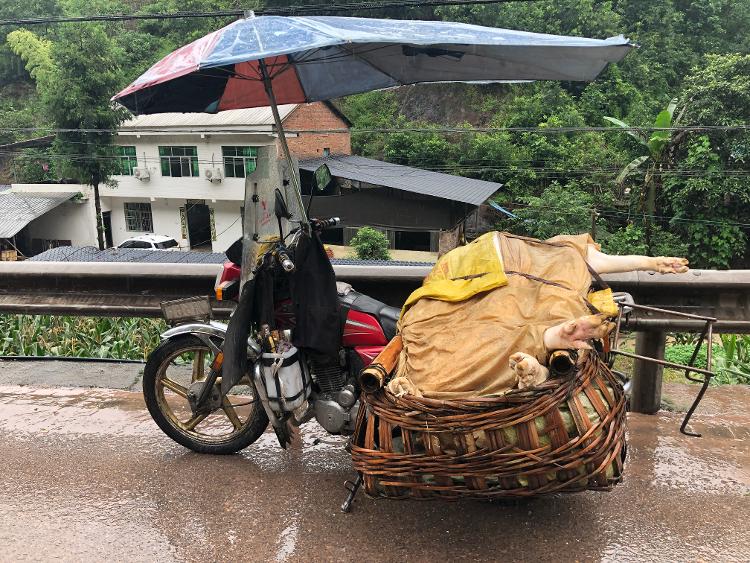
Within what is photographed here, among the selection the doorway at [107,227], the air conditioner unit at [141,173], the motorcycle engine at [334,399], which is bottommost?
the doorway at [107,227]

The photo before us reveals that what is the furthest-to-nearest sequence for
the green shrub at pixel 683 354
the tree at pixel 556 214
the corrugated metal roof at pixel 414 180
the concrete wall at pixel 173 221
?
the concrete wall at pixel 173 221 < the corrugated metal roof at pixel 414 180 < the tree at pixel 556 214 < the green shrub at pixel 683 354

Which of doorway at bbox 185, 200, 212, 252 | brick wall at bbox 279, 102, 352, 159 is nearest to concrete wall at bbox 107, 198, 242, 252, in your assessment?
doorway at bbox 185, 200, 212, 252

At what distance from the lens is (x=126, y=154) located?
30.1m

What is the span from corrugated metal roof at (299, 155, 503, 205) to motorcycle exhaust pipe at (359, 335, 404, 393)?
1858cm

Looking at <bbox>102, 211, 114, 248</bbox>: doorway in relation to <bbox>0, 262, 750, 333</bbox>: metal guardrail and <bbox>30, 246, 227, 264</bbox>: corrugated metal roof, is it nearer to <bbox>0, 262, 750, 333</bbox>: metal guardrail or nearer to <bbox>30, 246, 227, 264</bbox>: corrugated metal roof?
<bbox>30, 246, 227, 264</bbox>: corrugated metal roof

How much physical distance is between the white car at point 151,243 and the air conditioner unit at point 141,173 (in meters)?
2.71

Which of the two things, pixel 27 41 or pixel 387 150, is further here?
pixel 27 41

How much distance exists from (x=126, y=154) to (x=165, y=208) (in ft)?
10.4

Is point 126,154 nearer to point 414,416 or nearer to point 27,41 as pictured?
point 27,41

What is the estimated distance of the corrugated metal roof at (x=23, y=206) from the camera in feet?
94.5

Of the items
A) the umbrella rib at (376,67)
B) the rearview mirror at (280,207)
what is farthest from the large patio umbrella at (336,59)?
the rearview mirror at (280,207)

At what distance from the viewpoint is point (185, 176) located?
98.4 feet

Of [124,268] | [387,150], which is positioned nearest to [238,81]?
[124,268]

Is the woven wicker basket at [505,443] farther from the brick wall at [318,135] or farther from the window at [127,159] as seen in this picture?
the window at [127,159]
